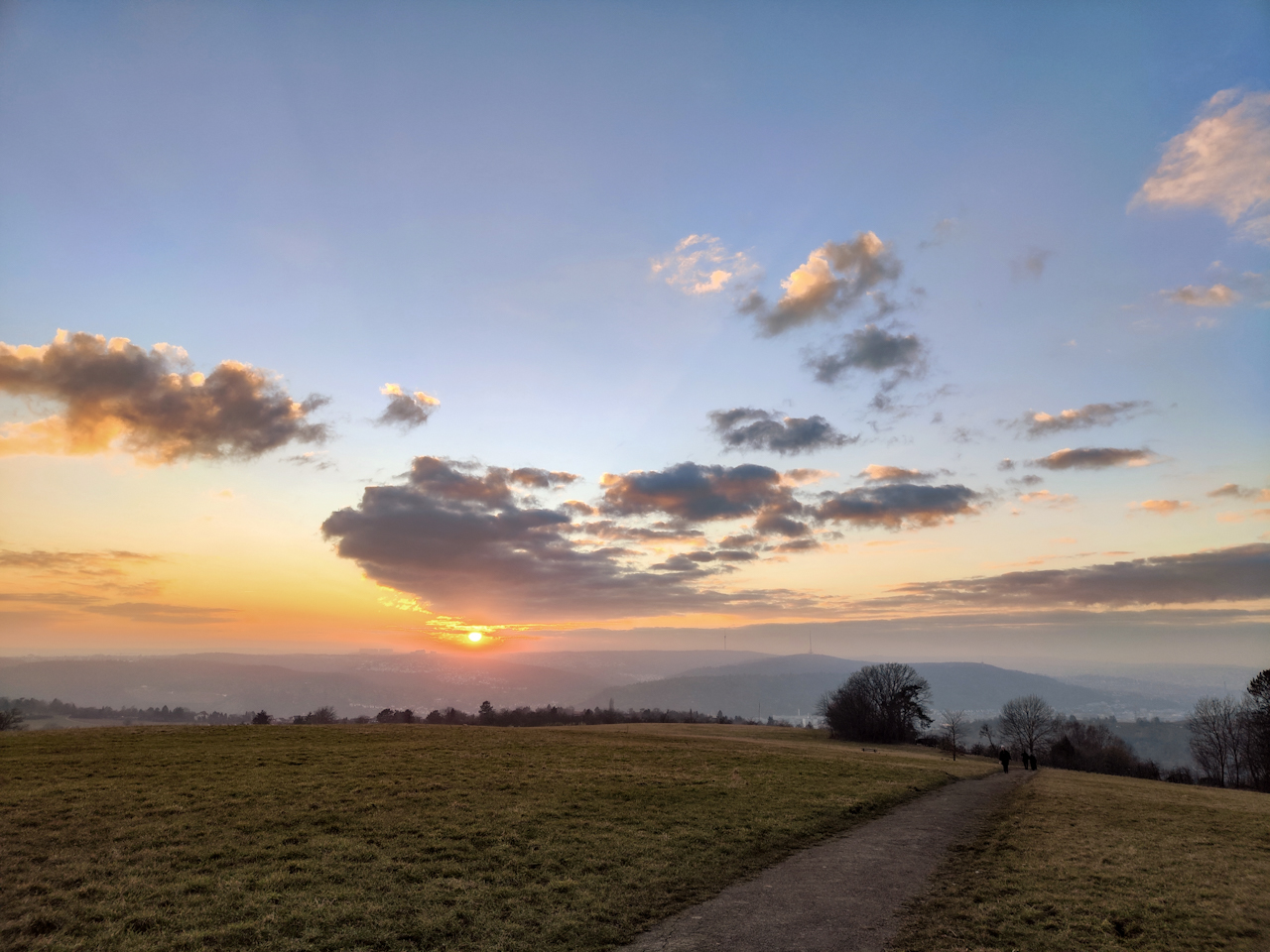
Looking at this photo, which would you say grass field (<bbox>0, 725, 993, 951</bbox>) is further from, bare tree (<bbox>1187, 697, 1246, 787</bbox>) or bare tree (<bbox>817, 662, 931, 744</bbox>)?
bare tree (<bbox>1187, 697, 1246, 787</bbox>)

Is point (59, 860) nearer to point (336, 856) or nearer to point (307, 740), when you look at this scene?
point (336, 856)

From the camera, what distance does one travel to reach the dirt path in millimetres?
13602

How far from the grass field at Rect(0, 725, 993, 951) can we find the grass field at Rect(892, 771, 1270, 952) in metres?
6.07

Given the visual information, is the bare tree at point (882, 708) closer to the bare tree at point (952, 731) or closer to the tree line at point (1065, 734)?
the tree line at point (1065, 734)

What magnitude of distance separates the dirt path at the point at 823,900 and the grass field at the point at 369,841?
98cm

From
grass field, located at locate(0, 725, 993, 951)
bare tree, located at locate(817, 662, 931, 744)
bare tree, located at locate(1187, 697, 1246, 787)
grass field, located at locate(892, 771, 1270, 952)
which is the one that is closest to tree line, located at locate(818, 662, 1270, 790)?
bare tree, located at locate(817, 662, 931, 744)

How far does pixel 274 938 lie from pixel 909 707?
120 metres

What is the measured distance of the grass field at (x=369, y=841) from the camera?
13.8 m

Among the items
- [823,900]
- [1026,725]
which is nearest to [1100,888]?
[823,900]

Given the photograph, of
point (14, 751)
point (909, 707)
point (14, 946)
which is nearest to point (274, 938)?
point (14, 946)

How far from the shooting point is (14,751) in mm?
34125

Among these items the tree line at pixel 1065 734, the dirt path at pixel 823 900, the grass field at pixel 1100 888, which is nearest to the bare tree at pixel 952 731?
the tree line at pixel 1065 734

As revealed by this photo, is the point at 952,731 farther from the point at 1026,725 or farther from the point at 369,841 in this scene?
the point at 369,841

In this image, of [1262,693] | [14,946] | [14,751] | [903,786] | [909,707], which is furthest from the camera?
[909,707]
